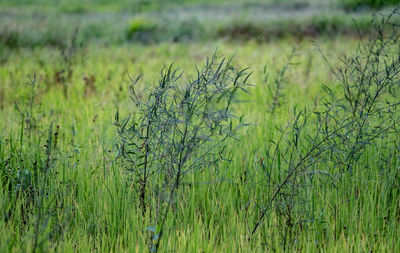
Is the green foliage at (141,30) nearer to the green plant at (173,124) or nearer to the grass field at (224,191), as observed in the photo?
the grass field at (224,191)

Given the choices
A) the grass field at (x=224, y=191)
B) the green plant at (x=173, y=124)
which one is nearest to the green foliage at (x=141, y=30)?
the grass field at (x=224, y=191)

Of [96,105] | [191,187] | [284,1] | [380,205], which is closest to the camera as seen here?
[380,205]

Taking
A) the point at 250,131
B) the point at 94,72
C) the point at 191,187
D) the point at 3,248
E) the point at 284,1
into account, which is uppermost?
the point at 284,1

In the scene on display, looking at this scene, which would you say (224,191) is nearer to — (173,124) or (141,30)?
(173,124)

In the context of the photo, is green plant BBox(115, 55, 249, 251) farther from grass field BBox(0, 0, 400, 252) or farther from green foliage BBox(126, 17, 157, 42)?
green foliage BBox(126, 17, 157, 42)

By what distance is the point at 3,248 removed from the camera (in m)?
1.91

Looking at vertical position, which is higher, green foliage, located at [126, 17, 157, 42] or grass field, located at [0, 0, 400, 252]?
green foliage, located at [126, 17, 157, 42]

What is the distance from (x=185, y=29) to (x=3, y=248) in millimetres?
9610

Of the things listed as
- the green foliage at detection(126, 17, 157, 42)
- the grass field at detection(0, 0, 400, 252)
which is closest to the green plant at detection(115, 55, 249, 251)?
the grass field at detection(0, 0, 400, 252)

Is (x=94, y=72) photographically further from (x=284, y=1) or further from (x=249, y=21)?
(x=284, y=1)

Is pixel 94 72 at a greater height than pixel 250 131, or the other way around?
pixel 94 72

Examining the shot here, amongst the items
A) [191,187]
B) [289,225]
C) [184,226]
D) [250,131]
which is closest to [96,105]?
[250,131]

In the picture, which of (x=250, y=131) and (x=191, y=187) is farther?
(x=250, y=131)

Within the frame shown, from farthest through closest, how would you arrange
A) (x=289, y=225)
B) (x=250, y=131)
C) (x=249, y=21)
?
1. (x=249, y=21)
2. (x=250, y=131)
3. (x=289, y=225)
